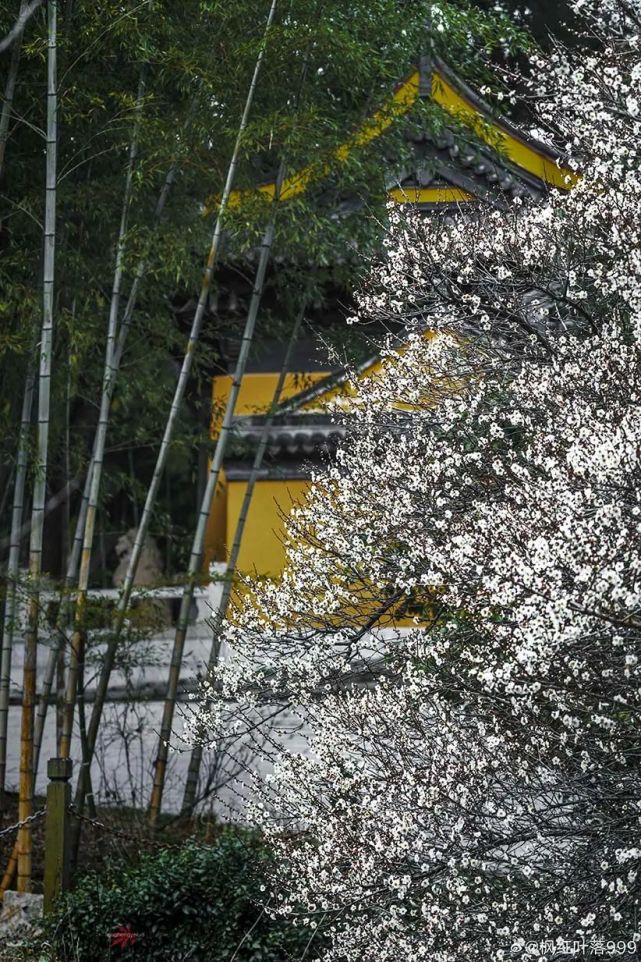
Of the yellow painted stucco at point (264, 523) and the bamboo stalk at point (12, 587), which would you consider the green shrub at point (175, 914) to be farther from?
the yellow painted stucco at point (264, 523)

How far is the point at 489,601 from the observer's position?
3574 mm

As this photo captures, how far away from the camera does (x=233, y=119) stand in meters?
6.62

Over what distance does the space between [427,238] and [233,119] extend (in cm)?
241

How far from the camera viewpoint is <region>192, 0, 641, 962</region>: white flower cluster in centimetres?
337

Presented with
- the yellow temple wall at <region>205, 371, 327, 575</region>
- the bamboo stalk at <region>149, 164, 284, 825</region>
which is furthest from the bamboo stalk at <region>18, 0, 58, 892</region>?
the yellow temple wall at <region>205, 371, 327, 575</region>

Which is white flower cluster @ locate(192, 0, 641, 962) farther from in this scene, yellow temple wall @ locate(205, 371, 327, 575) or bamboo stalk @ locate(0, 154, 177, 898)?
yellow temple wall @ locate(205, 371, 327, 575)

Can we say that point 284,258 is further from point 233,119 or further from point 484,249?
point 484,249

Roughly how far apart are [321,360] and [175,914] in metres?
5.92

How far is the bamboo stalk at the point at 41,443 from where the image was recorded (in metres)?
5.81

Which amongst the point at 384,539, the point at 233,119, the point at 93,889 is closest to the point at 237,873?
the point at 93,889

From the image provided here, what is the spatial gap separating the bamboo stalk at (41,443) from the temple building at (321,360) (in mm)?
1192

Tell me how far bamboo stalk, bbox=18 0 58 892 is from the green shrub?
29.9 inches

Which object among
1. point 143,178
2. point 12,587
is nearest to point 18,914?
point 12,587
